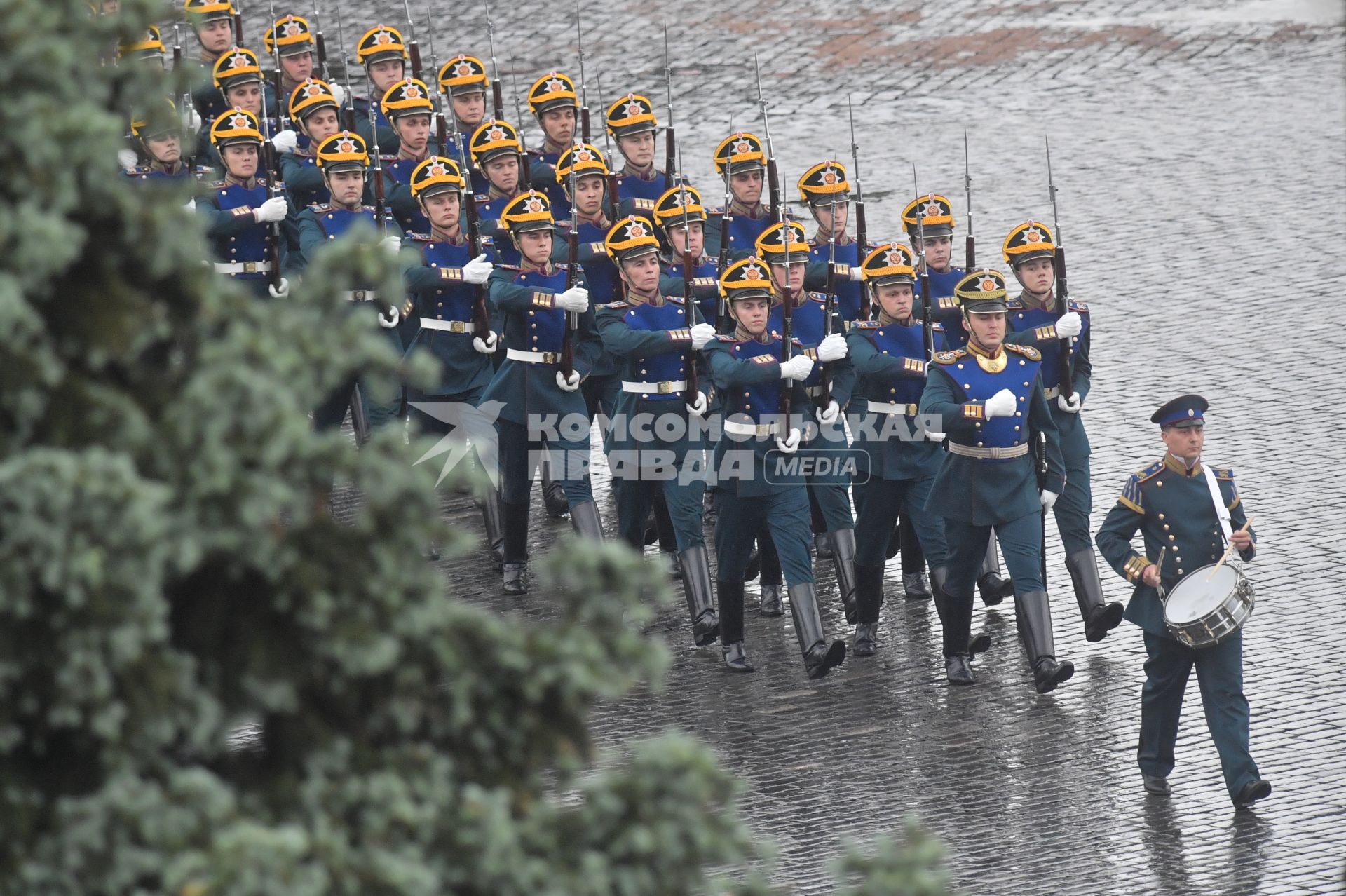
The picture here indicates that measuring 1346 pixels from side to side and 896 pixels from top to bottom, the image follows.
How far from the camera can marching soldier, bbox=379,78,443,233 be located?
13055 mm

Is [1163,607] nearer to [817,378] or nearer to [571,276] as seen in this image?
[817,378]

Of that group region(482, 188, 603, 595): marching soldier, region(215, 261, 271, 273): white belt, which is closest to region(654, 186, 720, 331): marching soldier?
region(482, 188, 603, 595): marching soldier

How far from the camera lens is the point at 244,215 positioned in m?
12.4

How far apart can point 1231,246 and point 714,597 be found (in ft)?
20.6

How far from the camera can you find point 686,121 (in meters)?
19.7

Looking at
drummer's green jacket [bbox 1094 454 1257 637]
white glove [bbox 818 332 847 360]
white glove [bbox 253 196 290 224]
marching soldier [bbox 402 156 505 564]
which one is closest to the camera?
drummer's green jacket [bbox 1094 454 1257 637]

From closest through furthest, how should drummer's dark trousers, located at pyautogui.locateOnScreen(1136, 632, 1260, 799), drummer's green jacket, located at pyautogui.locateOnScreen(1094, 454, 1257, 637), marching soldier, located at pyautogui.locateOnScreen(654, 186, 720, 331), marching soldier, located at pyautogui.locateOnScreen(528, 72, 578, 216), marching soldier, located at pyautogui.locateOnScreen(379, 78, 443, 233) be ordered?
drummer's dark trousers, located at pyautogui.locateOnScreen(1136, 632, 1260, 799)
drummer's green jacket, located at pyautogui.locateOnScreen(1094, 454, 1257, 637)
marching soldier, located at pyautogui.locateOnScreen(654, 186, 720, 331)
marching soldier, located at pyautogui.locateOnScreen(379, 78, 443, 233)
marching soldier, located at pyautogui.locateOnScreen(528, 72, 578, 216)

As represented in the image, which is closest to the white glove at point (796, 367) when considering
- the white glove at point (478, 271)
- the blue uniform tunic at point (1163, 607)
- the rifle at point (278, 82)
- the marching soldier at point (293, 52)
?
the blue uniform tunic at point (1163, 607)

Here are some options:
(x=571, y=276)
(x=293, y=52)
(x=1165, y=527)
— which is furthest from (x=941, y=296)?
(x=293, y=52)

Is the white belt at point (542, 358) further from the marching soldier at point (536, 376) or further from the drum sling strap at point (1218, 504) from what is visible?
the drum sling strap at point (1218, 504)

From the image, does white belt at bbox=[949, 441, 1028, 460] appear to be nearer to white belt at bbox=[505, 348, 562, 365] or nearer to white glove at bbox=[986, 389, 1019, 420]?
white glove at bbox=[986, 389, 1019, 420]

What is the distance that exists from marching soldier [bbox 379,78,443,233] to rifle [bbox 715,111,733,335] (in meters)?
1.86

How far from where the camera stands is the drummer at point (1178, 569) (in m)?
8.36

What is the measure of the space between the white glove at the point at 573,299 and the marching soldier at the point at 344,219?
3.89ft
